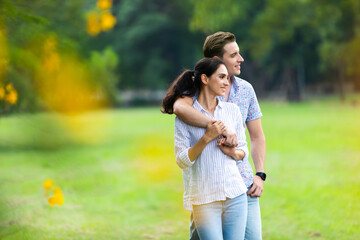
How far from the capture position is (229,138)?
10.1ft

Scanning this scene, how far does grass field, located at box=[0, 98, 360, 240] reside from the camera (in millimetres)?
6492

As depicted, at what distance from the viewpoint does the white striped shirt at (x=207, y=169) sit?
307cm

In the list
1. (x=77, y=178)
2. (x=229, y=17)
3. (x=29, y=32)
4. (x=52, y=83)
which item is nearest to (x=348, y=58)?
(x=229, y=17)

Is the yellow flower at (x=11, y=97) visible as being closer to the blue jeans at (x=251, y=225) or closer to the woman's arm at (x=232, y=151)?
the blue jeans at (x=251, y=225)

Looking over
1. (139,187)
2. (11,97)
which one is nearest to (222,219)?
(11,97)

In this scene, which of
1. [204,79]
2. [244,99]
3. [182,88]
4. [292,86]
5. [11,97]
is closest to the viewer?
[204,79]

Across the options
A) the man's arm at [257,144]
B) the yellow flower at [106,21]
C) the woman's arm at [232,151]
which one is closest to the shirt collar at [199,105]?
the woman's arm at [232,151]

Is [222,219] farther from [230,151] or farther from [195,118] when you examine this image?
[195,118]

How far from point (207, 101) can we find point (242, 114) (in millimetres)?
439

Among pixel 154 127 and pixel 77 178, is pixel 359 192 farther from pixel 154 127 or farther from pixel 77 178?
pixel 154 127

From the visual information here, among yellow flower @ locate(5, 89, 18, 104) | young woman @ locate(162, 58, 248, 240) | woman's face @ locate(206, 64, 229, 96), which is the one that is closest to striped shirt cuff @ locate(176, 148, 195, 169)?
young woman @ locate(162, 58, 248, 240)

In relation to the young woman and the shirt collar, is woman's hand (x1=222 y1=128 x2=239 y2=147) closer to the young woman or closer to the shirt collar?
A: the young woman

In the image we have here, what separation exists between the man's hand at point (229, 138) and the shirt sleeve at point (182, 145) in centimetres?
20

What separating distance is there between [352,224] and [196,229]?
12.5 ft
